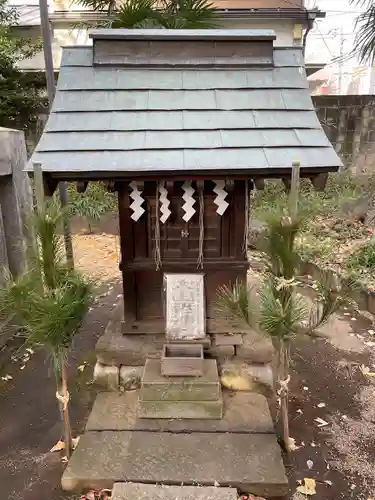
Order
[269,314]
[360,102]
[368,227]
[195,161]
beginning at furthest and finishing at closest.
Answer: [360,102], [368,227], [195,161], [269,314]

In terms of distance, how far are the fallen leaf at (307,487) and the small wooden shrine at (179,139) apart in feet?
6.04

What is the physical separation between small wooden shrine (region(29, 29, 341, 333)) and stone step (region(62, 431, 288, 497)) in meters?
1.33

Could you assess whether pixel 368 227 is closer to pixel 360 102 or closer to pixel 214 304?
pixel 360 102

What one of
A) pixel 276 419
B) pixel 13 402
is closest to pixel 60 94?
pixel 13 402

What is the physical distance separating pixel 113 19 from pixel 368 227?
698cm

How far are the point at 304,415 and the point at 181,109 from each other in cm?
353

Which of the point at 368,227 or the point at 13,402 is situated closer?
the point at 13,402

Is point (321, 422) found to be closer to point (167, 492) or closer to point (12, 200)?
point (167, 492)

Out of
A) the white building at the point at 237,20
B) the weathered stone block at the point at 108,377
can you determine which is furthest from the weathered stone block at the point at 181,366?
the white building at the point at 237,20

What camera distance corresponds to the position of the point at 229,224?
4.72 meters

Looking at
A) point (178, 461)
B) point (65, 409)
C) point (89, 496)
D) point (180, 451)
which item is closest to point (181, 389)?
point (180, 451)

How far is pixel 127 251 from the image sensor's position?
4707mm

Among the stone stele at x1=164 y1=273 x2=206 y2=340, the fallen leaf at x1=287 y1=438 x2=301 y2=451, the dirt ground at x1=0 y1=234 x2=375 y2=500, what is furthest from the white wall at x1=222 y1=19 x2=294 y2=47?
the fallen leaf at x1=287 y1=438 x2=301 y2=451

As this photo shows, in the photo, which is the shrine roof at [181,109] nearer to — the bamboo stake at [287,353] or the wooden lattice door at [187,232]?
the bamboo stake at [287,353]
